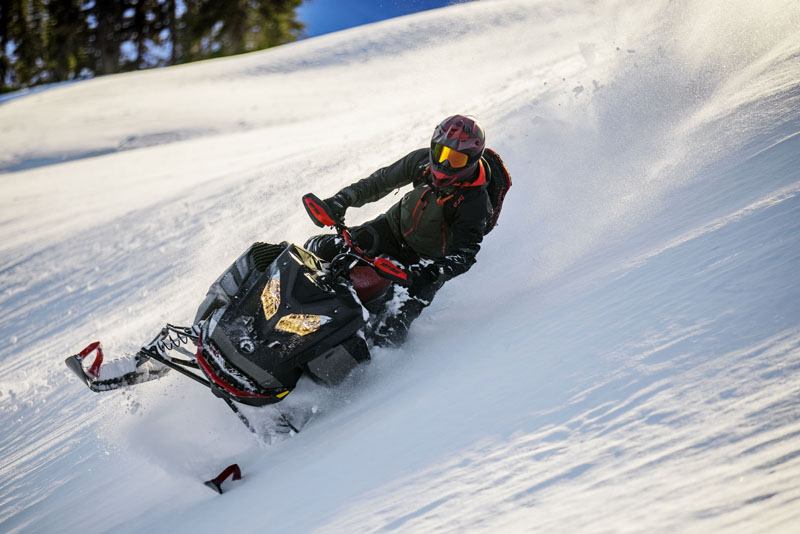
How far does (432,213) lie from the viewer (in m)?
4.78

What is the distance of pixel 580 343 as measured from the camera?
3838mm

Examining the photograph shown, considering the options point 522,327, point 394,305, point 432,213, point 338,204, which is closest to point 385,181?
point 338,204

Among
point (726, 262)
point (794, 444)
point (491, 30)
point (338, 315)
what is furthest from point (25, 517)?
point (491, 30)

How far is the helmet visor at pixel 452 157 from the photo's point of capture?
4.45 metres

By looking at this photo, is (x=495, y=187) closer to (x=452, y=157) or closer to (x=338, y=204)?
(x=452, y=157)

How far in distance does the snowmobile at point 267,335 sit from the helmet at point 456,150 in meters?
0.88

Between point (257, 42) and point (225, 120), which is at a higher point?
point (257, 42)

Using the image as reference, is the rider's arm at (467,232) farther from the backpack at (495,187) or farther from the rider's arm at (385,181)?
the rider's arm at (385,181)

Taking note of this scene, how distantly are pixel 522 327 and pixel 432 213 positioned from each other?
3.74 ft

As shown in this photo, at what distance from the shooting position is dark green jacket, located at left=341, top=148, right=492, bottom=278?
15.1 feet

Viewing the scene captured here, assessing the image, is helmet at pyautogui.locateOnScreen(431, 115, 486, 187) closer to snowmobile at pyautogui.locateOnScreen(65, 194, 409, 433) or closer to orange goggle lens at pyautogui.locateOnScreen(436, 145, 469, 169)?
orange goggle lens at pyautogui.locateOnScreen(436, 145, 469, 169)

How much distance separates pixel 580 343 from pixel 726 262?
1167 mm

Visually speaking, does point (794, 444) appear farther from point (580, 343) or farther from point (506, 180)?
point (506, 180)

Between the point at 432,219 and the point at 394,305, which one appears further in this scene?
the point at 432,219
